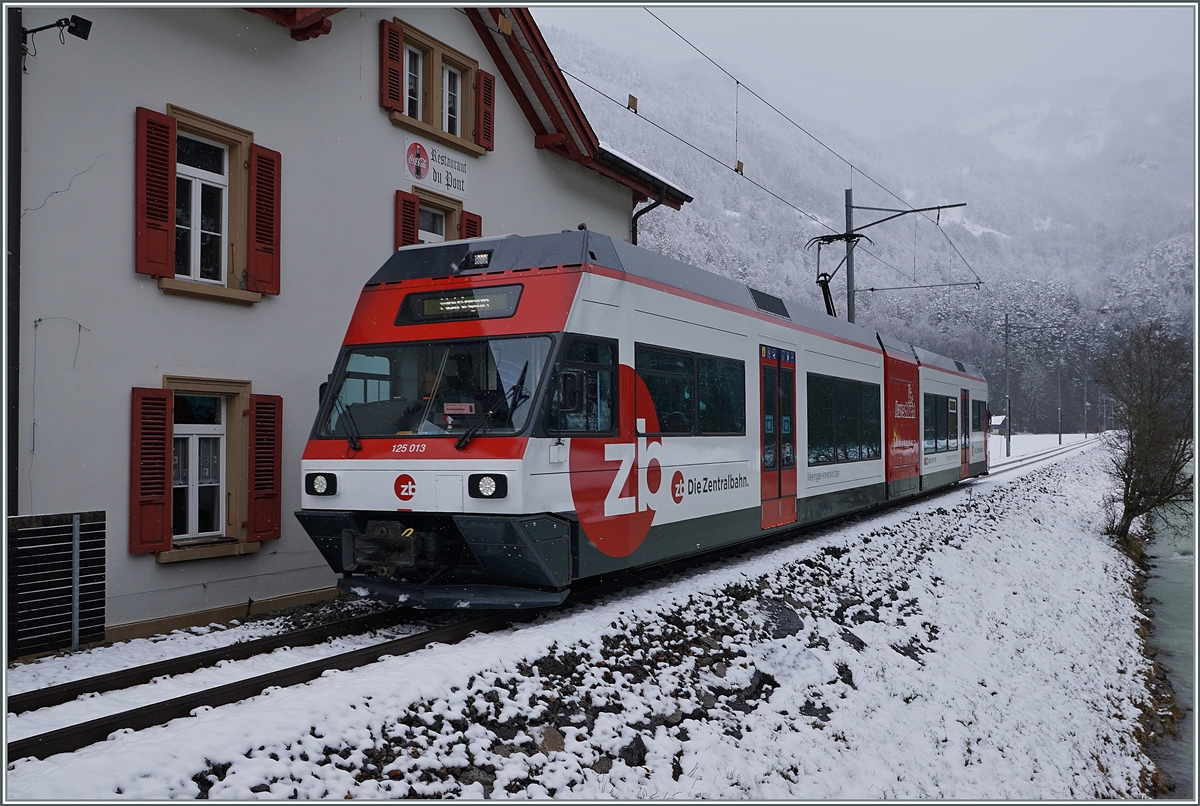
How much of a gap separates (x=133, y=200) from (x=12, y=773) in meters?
5.90

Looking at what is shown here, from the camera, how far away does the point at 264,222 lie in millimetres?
10172

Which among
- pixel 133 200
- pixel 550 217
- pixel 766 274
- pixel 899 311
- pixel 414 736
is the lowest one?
pixel 414 736

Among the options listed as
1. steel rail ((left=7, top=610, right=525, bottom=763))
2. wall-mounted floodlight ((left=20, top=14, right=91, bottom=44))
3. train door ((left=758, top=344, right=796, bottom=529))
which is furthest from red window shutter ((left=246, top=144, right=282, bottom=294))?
train door ((left=758, top=344, right=796, bottom=529))

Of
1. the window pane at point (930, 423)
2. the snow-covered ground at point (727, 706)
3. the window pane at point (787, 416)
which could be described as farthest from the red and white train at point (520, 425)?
the window pane at point (930, 423)

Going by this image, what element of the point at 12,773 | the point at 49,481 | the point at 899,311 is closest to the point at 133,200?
the point at 49,481

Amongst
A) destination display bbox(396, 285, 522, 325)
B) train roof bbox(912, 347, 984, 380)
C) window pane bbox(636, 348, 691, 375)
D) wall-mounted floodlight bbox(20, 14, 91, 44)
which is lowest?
window pane bbox(636, 348, 691, 375)

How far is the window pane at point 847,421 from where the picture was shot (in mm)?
14172

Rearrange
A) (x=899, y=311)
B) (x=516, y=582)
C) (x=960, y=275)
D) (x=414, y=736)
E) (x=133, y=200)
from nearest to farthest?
(x=414, y=736) < (x=516, y=582) < (x=133, y=200) < (x=899, y=311) < (x=960, y=275)

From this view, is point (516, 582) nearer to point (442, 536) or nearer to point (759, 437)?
point (442, 536)

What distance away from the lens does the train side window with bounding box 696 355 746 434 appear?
1000cm

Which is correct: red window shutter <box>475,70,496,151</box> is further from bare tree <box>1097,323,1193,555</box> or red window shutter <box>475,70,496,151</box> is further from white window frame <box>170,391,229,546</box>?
bare tree <box>1097,323,1193,555</box>

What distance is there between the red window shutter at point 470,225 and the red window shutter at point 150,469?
5.14 meters

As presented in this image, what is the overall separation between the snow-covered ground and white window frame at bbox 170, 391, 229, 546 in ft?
4.67

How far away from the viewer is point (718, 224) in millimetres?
110688
